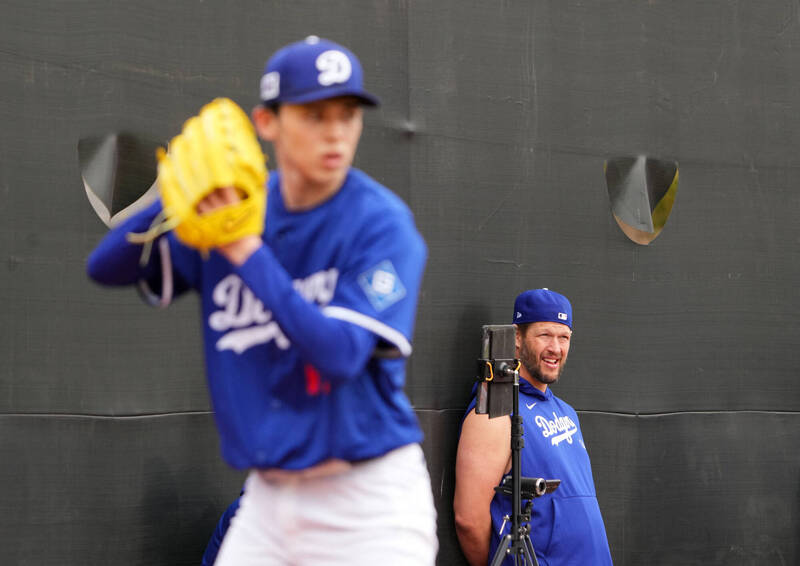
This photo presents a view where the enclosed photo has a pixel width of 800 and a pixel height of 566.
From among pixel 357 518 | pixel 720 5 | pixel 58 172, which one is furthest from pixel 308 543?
pixel 720 5

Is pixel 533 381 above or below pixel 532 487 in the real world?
above

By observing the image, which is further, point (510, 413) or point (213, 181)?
point (510, 413)

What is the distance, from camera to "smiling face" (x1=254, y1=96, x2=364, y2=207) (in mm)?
1897

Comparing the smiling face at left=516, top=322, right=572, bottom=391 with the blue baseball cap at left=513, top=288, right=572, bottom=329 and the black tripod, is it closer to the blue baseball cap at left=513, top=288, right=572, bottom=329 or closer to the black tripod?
the blue baseball cap at left=513, top=288, right=572, bottom=329

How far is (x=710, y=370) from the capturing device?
528 cm

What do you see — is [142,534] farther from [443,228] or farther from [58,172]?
[443,228]

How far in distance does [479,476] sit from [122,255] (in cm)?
259

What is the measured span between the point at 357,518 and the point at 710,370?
3705mm

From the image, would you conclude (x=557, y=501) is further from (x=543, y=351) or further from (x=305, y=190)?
(x=305, y=190)

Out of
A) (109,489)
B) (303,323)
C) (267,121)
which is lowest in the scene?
(109,489)

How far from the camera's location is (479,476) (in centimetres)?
433

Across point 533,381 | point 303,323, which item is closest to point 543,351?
point 533,381

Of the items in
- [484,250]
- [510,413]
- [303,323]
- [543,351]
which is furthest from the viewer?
[484,250]

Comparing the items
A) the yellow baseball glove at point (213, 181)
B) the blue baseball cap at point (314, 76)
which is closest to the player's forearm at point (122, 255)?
the yellow baseball glove at point (213, 181)
